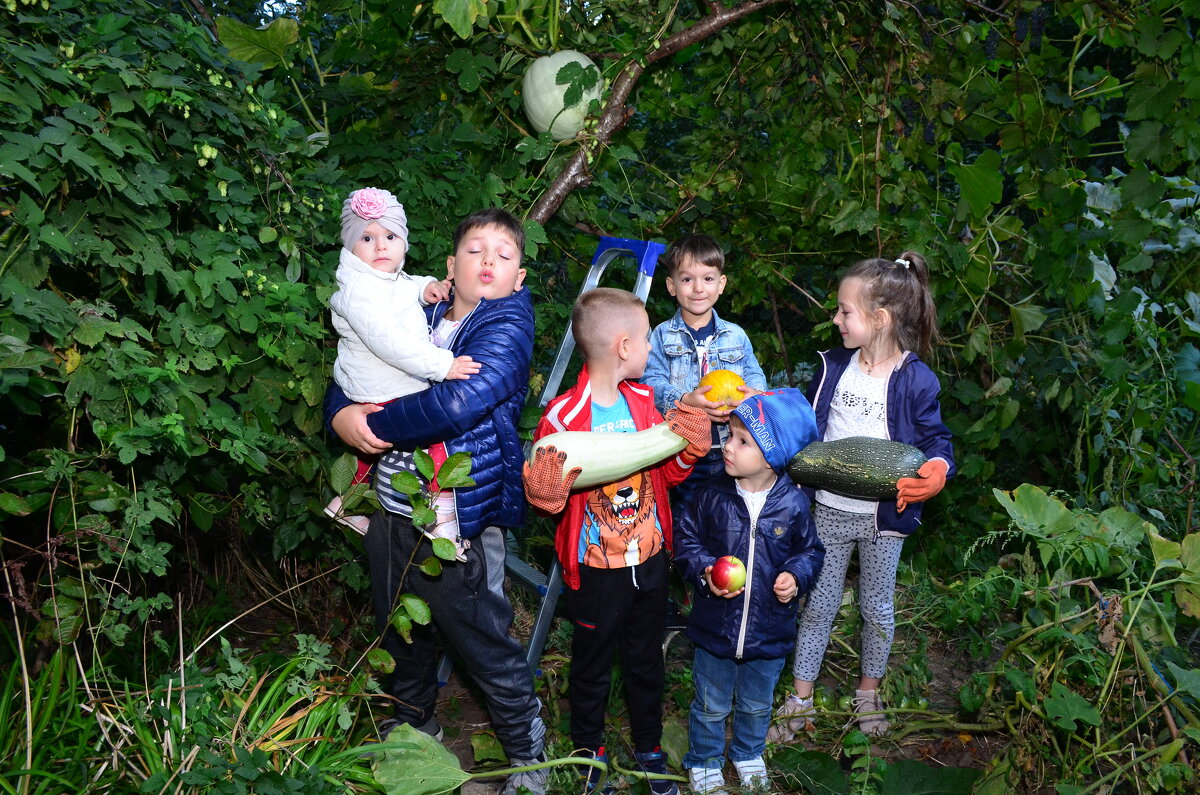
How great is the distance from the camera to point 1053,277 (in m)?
3.72

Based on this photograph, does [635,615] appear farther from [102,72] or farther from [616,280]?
[102,72]

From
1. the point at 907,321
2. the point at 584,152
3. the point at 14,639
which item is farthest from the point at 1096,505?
the point at 14,639

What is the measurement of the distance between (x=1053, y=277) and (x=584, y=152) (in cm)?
196

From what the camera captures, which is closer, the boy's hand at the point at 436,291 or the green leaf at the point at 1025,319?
the boy's hand at the point at 436,291

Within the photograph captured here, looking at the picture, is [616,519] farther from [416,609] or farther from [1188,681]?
[1188,681]

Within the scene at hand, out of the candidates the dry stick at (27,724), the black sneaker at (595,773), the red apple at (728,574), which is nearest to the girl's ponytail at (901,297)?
the red apple at (728,574)

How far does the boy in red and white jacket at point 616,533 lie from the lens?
9.32ft

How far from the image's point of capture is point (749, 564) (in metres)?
2.85

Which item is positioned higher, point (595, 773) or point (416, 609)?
point (416, 609)

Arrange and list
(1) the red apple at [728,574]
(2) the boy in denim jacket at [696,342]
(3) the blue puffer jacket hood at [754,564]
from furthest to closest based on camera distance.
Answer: (2) the boy in denim jacket at [696,342], (3) the blue puffer jacket hood at [754,564], (1) the red apple at [728,574]

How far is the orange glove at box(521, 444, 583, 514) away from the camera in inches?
105

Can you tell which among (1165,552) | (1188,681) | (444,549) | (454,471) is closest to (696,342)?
(454,471)

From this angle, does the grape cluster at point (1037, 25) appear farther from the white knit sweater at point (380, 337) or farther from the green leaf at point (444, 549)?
the green leaf at point (444, 549)

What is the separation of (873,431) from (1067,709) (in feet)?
3.36
